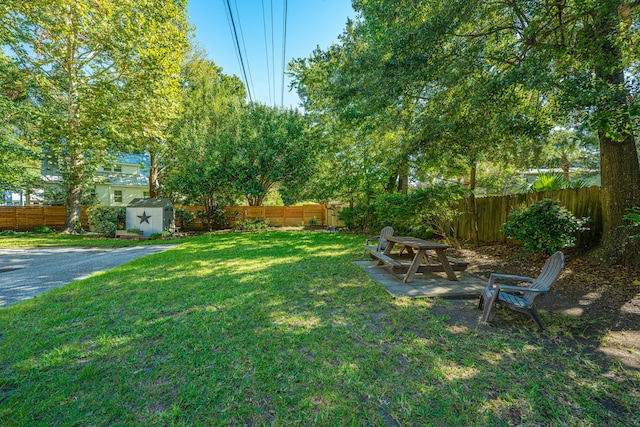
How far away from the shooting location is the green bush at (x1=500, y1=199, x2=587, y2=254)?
192 inches

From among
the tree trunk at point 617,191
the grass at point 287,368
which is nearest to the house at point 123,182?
the grass at point 287,368

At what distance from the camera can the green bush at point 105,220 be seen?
529 inches

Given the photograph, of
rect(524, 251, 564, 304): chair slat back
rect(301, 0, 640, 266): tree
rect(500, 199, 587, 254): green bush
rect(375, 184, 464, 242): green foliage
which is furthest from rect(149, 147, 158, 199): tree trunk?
rect(524, 251, 564, 304): chair slat back

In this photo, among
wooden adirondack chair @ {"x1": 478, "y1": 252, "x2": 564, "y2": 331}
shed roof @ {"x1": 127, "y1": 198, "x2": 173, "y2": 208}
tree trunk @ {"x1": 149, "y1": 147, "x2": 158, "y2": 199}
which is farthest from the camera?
tree trunk @ {"x1": 149, "y1": 147, "x2": 158, "y2": 199}

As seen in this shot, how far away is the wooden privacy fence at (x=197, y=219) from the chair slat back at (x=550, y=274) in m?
16.4

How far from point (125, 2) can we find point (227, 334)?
16.2 m

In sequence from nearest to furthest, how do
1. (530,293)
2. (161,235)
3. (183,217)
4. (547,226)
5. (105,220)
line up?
(530,293), (547,226), (161,235), (105,220), (183,217)

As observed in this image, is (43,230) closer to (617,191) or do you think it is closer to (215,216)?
(215,216)

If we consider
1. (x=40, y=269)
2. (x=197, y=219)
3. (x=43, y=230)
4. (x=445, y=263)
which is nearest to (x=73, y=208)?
(x=43, y=230)

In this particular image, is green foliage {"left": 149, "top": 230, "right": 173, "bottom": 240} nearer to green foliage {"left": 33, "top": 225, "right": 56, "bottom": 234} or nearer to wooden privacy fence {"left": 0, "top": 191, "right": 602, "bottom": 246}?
wooden privacy fence {"left": 0, "top": 191, "right": 602, "bottom": 246}

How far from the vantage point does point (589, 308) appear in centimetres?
354

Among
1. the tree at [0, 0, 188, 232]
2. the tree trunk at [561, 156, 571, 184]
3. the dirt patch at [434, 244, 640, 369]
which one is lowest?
the dirt patch at [434, 244, 640, 369]

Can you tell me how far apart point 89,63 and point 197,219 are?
10.0m

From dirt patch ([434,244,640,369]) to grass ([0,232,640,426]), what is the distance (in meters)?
0.18
